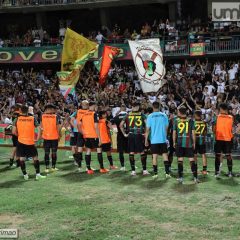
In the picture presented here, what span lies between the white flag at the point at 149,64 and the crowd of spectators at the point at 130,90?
1912 millimetres

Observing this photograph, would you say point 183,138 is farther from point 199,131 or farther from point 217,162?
point 217,162

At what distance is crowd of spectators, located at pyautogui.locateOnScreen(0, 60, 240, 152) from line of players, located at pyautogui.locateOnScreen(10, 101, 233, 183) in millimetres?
4030

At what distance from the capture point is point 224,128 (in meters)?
11.3

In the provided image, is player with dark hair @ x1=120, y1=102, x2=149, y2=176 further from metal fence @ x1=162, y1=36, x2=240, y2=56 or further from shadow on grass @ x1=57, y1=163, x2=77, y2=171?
metal fence @ x1=162, y1=36, x2=240, y2=56

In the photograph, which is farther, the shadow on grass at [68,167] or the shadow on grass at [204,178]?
the shadow on grass at [68,167]

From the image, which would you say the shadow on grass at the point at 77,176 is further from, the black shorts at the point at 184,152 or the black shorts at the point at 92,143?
the black shorts at the point at 184,152

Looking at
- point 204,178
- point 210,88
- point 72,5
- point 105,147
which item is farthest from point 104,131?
point 72,5

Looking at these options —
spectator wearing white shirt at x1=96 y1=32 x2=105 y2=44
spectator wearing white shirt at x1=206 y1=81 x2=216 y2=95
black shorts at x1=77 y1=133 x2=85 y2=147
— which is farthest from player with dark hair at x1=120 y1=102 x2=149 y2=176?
→ spectator wearing white shirt at x1=96 y1=32 x2=105 y2=44

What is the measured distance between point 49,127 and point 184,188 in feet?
14.4

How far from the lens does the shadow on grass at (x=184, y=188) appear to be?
32.0ft

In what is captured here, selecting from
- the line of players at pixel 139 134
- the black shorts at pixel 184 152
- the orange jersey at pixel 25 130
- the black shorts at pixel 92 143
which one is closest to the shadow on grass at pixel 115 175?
the line of players at pixel 139 134

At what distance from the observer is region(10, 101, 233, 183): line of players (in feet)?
34.7

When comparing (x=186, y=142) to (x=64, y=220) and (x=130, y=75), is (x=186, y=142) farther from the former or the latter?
(x=130, y=75)

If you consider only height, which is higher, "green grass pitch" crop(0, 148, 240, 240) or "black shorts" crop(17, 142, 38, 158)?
"black shorts" crop(17, 142, 38, 158)
